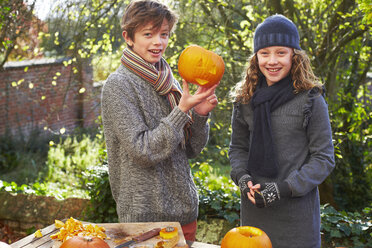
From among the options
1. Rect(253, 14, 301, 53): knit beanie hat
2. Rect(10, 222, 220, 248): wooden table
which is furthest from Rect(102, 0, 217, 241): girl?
Rect(253, 14, 301, 53): knit beanie hat

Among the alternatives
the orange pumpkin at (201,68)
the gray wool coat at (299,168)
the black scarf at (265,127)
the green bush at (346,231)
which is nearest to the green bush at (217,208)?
the green bush at (346,231)

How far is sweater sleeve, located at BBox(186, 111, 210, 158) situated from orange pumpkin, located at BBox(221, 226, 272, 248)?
0.64m

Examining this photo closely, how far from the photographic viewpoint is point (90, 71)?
29.5 ft

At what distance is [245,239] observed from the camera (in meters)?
1.57

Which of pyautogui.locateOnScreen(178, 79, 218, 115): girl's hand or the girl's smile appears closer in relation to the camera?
pyautogui.locateOnScreen(178, 79, 218, 115): girl's hand

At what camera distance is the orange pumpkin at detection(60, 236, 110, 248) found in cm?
154

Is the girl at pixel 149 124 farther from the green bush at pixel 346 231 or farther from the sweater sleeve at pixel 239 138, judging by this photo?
the green bush at pixel 346 231

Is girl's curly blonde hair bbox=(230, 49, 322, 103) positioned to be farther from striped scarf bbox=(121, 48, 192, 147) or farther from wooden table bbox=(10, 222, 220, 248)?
wooden table bbox=(10, 222, 220, 248)

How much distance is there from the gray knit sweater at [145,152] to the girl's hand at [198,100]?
0.11 feet

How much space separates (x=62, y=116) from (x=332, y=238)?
7.21 meters

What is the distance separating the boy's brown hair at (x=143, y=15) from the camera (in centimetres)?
194

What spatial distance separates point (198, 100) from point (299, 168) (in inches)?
23.2

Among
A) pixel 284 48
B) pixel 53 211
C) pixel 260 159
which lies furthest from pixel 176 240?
pixel 53 211

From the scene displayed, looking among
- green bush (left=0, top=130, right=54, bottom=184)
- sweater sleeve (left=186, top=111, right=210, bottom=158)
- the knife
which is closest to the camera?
the knife
